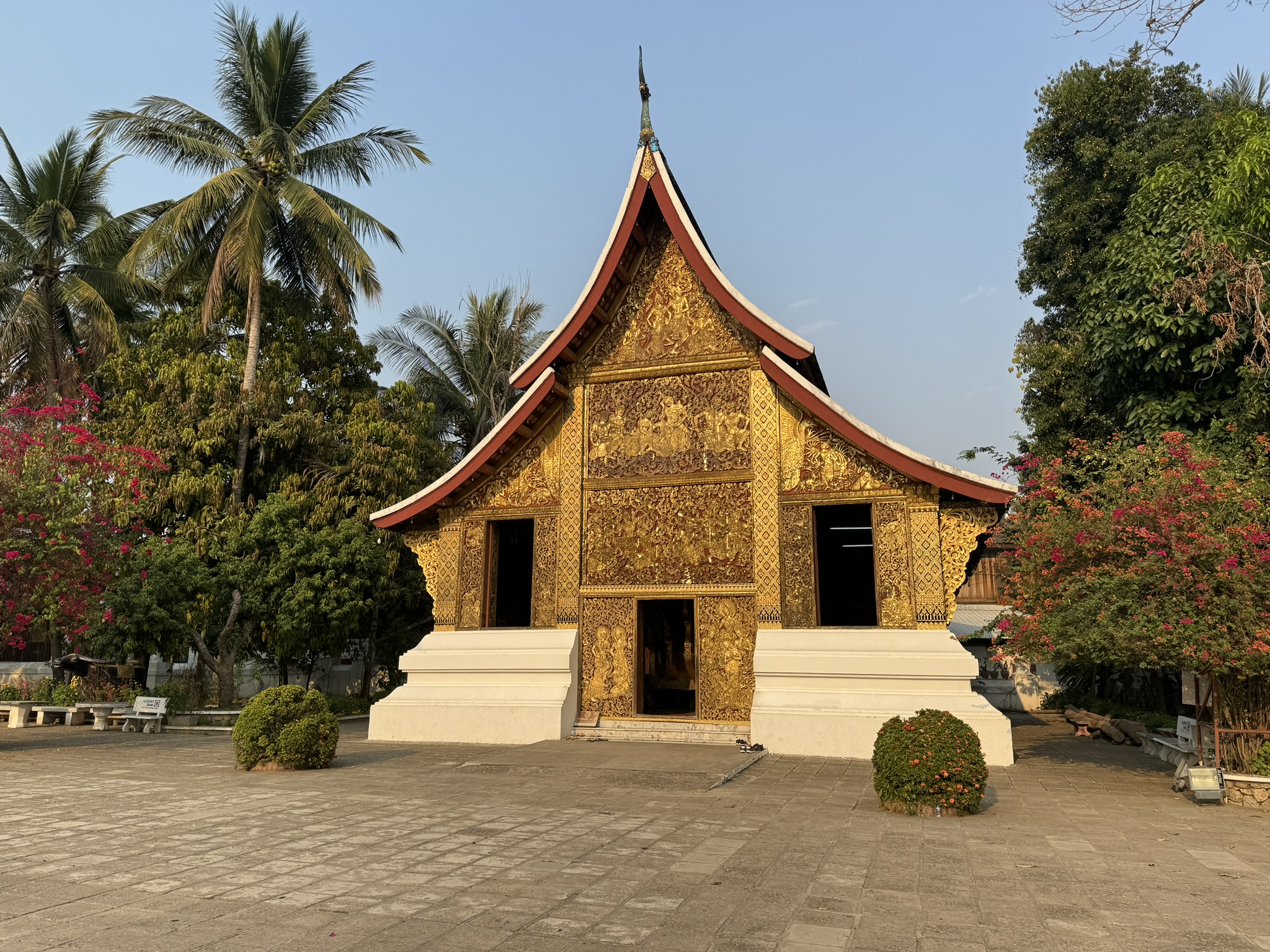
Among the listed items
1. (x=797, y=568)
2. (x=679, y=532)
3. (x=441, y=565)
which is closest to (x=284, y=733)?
(x=441, y=565)

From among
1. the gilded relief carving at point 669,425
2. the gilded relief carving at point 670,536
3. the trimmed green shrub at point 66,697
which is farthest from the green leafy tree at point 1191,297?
the trimmed green shrub at point 66,697

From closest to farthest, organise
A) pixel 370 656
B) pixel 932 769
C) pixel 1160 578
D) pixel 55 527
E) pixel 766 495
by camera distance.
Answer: pixel 932 769 < pixel 1160 578 < pixel 55 527 < pixel 766 495 < pixel 370 656

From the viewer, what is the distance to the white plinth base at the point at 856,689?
1088 centimetres

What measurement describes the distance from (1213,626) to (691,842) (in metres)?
5.50

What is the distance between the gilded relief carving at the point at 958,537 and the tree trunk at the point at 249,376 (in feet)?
47.5

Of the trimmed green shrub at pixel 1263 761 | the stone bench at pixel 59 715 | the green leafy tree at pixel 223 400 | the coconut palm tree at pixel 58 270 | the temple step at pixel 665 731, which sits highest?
the coconut palm tree at pixel 58 270

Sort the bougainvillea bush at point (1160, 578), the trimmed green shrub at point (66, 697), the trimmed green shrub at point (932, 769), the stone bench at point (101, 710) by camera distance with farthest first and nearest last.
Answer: the trimmed green shrub at point (66, 697), the stone bench at point (101, 710), the bougainvillea bush at point (1160, 578), the trimmed green shrub at point (932, 769)

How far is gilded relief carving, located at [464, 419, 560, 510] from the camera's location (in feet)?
44.8

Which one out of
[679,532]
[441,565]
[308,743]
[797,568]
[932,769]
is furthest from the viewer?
[441,565]

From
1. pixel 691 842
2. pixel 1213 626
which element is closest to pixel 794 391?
pixel 1213 626

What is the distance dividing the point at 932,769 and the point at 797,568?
16.1 feet

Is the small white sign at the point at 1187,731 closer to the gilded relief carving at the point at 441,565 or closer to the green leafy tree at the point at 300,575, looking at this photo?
the gilded relief carving at the point at 441,565

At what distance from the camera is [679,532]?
12844 millimetres

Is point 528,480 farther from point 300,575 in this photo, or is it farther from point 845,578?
point 845,578
